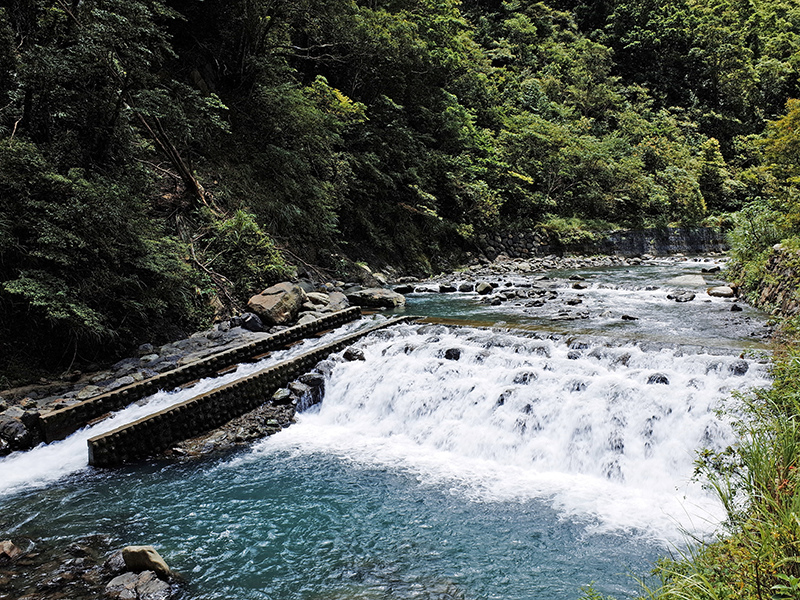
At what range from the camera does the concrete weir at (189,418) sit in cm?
602

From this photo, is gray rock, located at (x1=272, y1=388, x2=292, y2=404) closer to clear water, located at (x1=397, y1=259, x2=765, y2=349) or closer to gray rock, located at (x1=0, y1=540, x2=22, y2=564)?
gray rock, located at (x1=0, y1=540, x2=22, y2=564)

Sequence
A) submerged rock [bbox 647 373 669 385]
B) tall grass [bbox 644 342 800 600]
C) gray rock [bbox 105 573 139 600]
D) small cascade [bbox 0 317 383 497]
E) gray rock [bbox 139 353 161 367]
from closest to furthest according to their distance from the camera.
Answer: tall grass [bbox 644 342 800 600], gray rock [bbox 105 573 139 600], small cascade [bbox 0 317 383 497], submerged rock [bbox 647 373 669 385], gray rock [bbox 139 353 161 367]

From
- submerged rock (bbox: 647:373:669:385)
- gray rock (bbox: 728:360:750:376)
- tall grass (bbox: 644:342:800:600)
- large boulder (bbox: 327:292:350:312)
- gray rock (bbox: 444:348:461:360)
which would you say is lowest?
submerged rock (bbox: 647:373:669:385)

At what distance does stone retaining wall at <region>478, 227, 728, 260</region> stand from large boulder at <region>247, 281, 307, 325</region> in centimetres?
1471

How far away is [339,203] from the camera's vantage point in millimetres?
17578

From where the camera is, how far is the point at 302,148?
16.1m

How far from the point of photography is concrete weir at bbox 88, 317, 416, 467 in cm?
602

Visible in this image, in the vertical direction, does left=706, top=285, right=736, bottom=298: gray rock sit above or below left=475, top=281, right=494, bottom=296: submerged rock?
below

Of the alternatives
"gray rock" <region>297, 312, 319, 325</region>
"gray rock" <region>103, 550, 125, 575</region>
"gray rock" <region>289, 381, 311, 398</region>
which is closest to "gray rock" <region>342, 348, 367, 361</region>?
"gray rock" <region>289, 381, 311, 398</region>

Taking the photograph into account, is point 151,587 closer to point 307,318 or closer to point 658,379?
point 658,379

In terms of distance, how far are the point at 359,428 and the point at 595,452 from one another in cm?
377

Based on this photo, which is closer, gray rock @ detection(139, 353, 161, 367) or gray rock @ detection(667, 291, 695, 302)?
gray rock @ detection(139, 353, 161, 367)

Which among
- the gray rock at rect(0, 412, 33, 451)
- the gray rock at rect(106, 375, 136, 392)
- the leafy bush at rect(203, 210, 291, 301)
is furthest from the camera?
the leafy bush at rect(203, 210, 291, 301)

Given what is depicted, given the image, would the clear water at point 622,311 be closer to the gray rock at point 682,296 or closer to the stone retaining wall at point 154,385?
the gray rock at point 682,296
